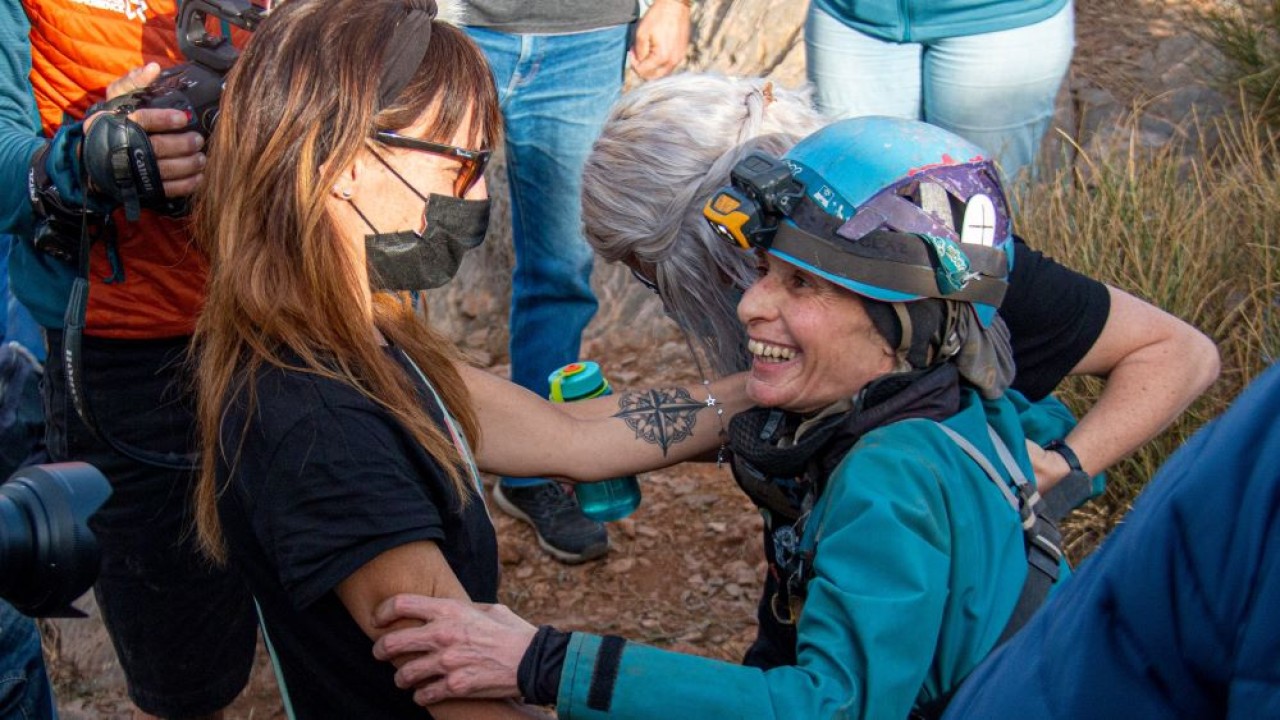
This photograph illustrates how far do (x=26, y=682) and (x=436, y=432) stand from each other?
1.02 meters

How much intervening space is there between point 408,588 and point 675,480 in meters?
3.48

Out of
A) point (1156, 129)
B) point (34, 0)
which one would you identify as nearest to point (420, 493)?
point (34, 0)

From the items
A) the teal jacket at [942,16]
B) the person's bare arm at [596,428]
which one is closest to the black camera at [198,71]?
the person's bare arm at [596,428]

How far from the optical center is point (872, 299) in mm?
2123

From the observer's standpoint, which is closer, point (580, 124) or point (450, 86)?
point (450, 86)

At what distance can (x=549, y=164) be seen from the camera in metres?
4.44

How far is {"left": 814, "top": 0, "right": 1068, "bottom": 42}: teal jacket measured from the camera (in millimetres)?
3742

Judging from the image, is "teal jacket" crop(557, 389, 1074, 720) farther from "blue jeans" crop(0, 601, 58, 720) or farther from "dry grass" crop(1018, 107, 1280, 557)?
"dry grass" crop(1018, 107, 1280, 557)

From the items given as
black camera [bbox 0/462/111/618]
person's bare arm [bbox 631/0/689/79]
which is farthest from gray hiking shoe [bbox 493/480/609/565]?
black camera [bbox 0/462/111/618]

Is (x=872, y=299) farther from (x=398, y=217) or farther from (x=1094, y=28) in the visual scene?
(x=1094, y=28)

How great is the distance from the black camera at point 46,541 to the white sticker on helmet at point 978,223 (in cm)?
140

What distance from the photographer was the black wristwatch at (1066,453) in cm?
254

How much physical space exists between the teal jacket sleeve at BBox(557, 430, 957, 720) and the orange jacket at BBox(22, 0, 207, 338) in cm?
150

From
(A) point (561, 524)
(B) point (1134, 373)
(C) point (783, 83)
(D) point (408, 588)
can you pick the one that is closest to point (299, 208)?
(D) point (408, 588)
